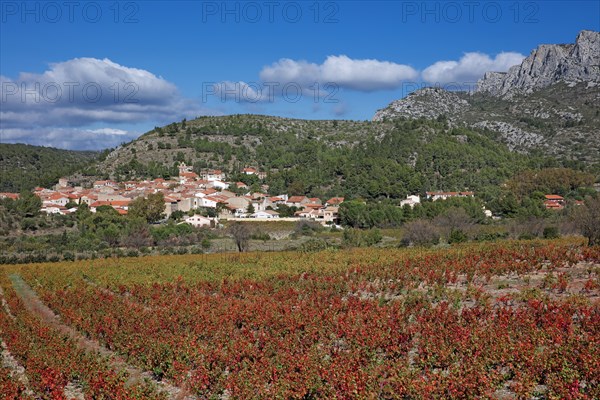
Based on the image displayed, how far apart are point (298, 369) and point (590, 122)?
13970 centimetres

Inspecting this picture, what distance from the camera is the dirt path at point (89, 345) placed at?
40.9ft

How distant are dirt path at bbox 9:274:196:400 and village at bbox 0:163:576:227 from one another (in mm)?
49655

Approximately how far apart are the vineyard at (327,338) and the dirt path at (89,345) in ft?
0.22

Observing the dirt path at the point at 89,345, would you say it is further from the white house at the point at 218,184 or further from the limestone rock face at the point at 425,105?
the limestone rock face at the point at 425,105

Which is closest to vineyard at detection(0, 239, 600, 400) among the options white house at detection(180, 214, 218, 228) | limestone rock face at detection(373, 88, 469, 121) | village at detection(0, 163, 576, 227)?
white house at detection(180, 214, 218, 228)

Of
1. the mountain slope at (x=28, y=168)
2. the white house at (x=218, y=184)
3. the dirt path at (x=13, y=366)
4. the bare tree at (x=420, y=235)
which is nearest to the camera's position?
the dirt path at (x=13, y=366)

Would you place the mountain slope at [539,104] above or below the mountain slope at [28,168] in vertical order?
above

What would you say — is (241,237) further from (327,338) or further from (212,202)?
(212,202)

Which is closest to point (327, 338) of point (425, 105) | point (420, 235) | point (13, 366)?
point (13, 366)

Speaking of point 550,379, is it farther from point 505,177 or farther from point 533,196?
point 505,177

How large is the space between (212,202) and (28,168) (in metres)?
83.0

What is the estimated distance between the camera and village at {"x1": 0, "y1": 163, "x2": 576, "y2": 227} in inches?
3302

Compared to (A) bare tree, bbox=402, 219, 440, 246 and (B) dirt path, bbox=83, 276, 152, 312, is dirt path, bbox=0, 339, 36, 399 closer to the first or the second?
(B) dirt path, bbox=83, 276, 152, 312

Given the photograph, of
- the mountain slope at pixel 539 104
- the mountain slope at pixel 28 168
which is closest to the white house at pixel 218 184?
the mountain slope at pixel 28 168
